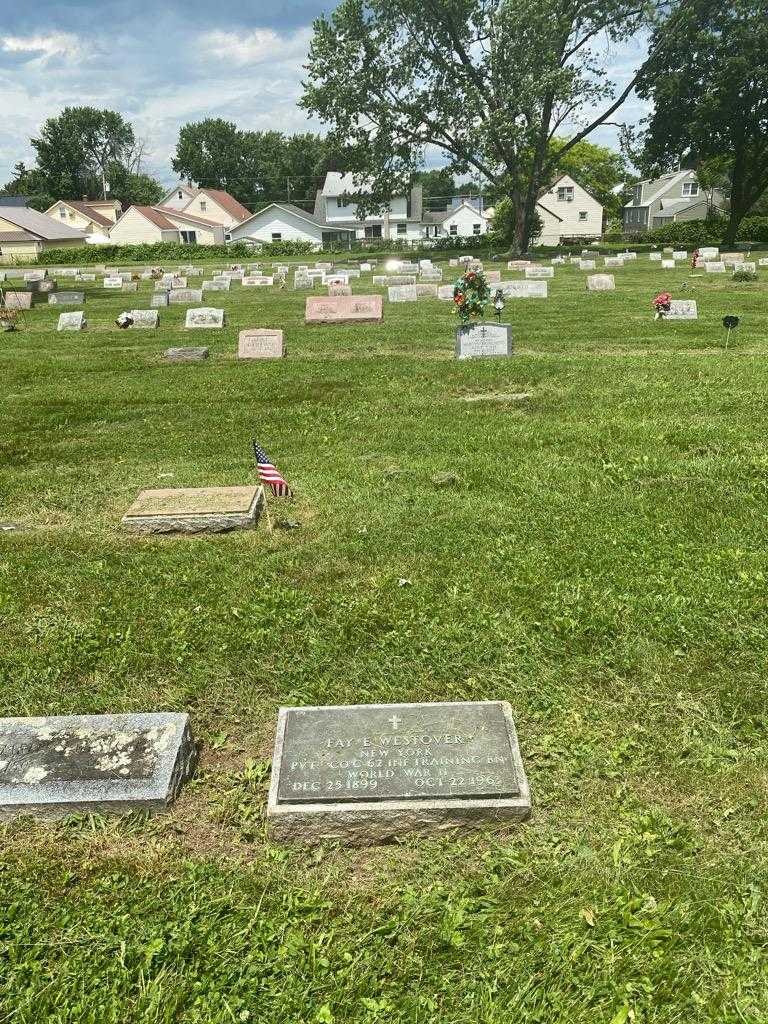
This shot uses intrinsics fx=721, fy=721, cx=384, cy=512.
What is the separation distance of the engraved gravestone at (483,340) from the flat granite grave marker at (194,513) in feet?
25.9

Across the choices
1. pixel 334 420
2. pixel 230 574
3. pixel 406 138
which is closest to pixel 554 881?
pixel 230 574

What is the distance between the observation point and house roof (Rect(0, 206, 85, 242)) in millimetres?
66125

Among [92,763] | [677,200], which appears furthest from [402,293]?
[677,200]

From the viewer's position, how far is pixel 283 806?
3508mm

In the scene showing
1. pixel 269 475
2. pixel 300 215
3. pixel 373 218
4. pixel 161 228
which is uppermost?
pixel 373 218

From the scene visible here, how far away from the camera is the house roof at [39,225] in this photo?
66.1 m

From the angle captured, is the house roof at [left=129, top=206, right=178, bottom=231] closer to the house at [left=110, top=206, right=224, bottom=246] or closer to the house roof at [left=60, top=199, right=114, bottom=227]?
the house at [left=110, top=206, right=224, bottom=246]

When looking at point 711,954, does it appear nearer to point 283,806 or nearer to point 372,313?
point 283,806

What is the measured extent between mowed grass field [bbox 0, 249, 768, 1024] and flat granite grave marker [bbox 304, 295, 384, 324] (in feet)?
31.8

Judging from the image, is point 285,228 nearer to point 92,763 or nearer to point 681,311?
point 681,311

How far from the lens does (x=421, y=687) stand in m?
4.56

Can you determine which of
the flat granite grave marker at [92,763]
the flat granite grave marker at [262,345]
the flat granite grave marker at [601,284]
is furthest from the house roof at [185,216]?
the flat granite grave marker at [92,763]

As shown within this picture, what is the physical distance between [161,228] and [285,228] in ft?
42.6

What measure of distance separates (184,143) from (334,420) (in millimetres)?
106771
